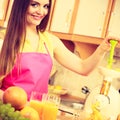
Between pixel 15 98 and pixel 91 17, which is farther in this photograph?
pixel 91 17

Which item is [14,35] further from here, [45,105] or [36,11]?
[45,105]

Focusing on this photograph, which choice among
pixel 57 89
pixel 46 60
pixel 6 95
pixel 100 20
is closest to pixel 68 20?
pixel 100 20

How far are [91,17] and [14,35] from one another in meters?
1.07

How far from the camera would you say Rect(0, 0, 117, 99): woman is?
4.48 ft

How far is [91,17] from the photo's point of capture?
2.37 meters

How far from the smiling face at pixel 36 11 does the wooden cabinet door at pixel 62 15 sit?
100 cm

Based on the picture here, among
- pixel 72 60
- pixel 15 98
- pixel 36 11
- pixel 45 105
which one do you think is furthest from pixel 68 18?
pixel 15 98

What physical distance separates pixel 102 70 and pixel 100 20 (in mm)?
1135

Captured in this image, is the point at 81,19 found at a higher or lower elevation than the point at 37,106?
higher

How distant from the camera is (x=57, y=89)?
252 cm

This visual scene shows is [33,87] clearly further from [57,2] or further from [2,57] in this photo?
[57,2]

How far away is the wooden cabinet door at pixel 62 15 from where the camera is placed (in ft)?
8.20

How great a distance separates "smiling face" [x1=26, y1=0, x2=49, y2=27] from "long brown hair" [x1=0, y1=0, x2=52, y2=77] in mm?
23

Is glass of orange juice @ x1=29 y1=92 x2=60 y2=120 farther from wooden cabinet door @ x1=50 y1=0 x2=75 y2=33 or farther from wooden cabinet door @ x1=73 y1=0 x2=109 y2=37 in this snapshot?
wooden cabinet door @ x1=50 y1=0 x2=75 y2=33
